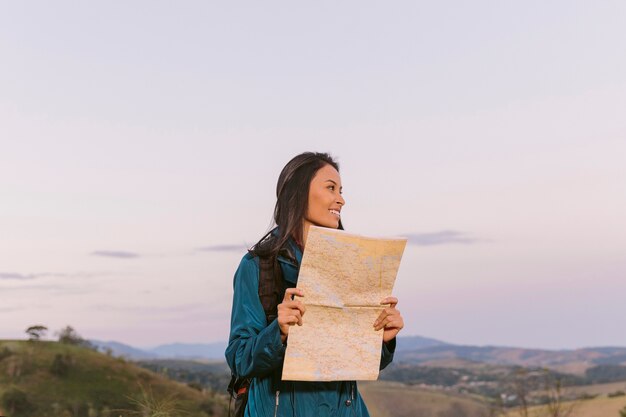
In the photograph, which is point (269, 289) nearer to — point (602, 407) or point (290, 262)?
point (290, 262)

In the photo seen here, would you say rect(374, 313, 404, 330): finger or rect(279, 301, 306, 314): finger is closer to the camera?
rect(279, 301, 306, 314): finger

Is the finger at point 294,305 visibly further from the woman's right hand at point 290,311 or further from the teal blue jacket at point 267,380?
the teal blue jacket at point 267,380

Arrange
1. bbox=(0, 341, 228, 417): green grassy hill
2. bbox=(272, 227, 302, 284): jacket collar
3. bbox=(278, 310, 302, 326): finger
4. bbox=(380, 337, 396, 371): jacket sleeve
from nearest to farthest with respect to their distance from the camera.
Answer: bbox=(278, 310, 302, 326): finger
bbox=(272, 227, 302, 284): jacket collar
bbox=(380, 337, 396, 371): jacket sleeve
bbox=(0, 341, 228, 417): green grassy hill

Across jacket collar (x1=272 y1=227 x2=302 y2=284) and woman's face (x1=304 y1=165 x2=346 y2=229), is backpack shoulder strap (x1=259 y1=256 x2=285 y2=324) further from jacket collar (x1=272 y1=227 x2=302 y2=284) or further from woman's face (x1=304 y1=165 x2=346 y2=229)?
woman's face (x1=304 y1=165 x2=346 y2=229)

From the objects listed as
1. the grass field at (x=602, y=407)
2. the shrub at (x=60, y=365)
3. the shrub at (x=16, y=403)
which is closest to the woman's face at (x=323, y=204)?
the shrub at (x=16, y=403)

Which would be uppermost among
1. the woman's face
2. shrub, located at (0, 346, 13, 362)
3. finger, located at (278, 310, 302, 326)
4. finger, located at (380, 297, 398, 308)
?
shrub, located at (0, 346, 13, 362)

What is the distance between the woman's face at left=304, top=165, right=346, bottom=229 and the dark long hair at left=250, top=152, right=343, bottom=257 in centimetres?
3

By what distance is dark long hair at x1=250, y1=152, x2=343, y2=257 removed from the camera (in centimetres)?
414

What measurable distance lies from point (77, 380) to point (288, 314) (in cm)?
3018

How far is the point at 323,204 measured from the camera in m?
4.17

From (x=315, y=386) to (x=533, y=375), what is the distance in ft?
Result: 35.8

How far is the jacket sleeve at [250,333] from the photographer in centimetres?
374

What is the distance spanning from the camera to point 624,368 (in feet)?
300

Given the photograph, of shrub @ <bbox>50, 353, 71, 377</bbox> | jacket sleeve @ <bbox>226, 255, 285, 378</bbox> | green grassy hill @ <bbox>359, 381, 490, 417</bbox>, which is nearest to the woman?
jacket sleeve @ <bbox>226, 255, 285, 378</bbox>
